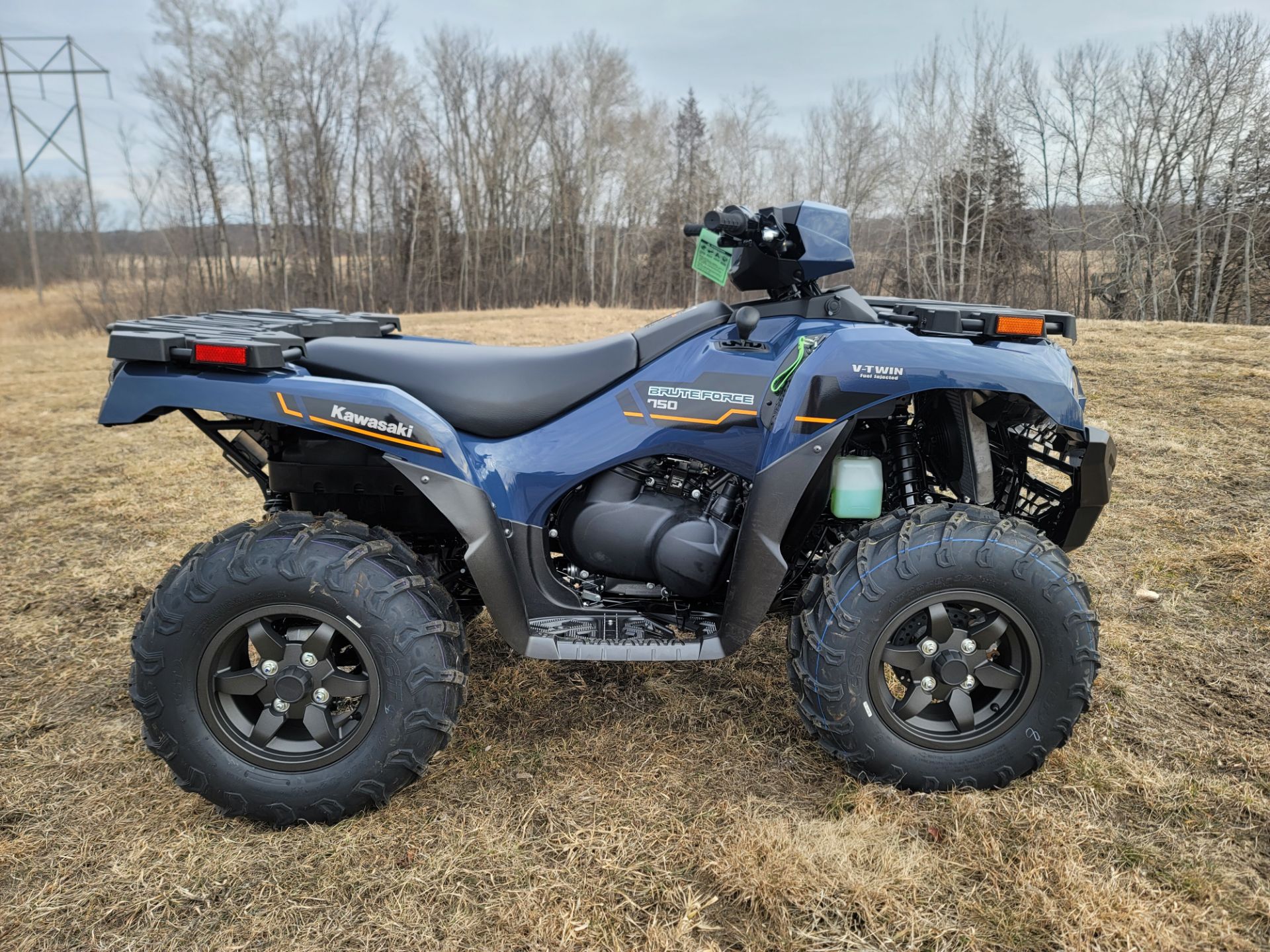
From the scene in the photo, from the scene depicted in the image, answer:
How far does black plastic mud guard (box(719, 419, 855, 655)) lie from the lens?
2406mm

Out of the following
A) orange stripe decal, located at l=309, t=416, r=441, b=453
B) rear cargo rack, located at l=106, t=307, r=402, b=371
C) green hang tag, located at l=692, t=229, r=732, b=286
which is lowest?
orange stripe decal, located at l=309, t=416, r=441, b=453

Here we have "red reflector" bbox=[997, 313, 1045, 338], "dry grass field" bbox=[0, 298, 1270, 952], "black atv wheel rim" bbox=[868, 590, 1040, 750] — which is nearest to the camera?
"dry grass field" bbox=[0, 298, 1270, 952]

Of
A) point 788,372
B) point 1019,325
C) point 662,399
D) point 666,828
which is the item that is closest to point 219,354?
point 662,399

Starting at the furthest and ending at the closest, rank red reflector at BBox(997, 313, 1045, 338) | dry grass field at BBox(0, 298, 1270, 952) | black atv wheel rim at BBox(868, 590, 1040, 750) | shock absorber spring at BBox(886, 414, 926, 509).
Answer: shock absorber spring at BBox(886, 414, 926, 509) → red reflector at BBox(997, 313, 1045, 338) → black atv wheel rim at BBox(868, 590, 1040, 750) → dry grass field at BBox(0, 298, 1270, 952)

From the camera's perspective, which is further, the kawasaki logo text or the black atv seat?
the black atv seat

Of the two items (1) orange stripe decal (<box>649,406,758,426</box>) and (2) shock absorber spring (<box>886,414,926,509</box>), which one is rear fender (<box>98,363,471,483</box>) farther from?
(2) shock absorber spring (<box>886,414,926,509</box>)

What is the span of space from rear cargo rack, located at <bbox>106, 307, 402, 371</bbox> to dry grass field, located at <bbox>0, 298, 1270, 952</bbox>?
142cm

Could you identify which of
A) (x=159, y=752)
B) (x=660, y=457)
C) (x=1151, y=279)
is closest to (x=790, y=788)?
(x=660, y=457)

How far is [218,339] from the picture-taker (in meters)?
2.36

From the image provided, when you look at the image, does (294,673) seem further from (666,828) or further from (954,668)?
(954,668)

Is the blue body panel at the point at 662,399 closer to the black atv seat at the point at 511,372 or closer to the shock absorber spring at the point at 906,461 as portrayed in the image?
the black atv seat at the point at 511,372

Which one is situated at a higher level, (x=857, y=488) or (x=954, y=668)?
(x=857, y=488)

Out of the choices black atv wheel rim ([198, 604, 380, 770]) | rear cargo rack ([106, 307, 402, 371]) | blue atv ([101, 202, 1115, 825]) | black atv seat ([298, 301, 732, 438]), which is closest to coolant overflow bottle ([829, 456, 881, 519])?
blue atv ([101, 202, 1115, 825])

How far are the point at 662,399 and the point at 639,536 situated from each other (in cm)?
46
